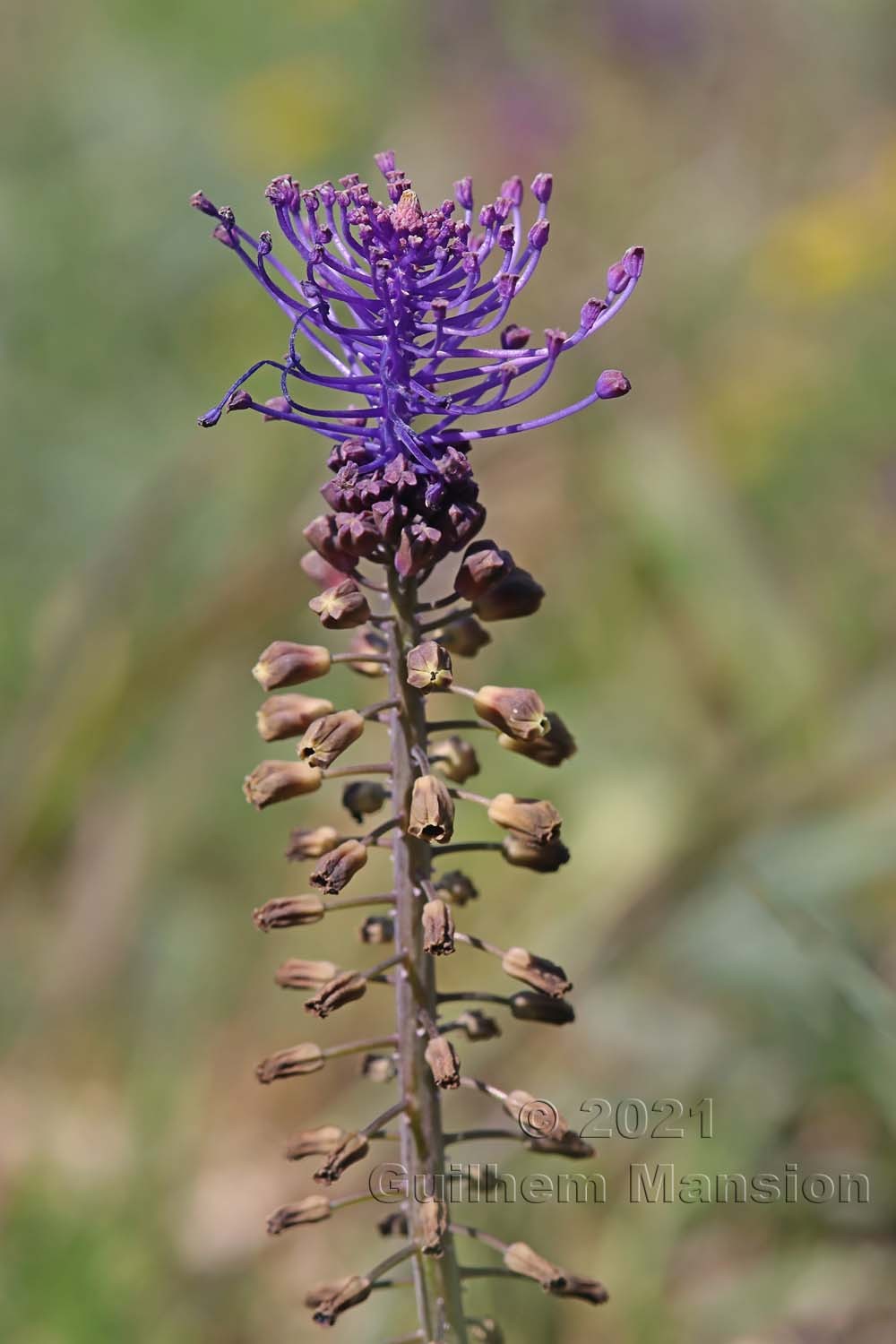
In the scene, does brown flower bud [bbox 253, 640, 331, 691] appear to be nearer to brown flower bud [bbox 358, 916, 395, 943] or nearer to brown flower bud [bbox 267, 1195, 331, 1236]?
brown flower bud [bbox 358, 916, 395, 943]

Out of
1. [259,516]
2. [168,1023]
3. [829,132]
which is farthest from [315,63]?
[168,1023]

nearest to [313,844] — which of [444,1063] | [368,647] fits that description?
[368,647]

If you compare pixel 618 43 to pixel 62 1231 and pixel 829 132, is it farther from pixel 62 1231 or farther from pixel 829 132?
pixel 62 1231

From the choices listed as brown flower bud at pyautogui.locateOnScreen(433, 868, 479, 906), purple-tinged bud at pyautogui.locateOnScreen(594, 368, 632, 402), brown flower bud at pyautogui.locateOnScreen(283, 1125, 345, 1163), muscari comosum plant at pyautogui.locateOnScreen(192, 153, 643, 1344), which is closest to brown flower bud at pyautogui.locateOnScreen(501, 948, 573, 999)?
muscari comosum plant at pyautogui.locateOnScreen(192, 153, 643, 1344)

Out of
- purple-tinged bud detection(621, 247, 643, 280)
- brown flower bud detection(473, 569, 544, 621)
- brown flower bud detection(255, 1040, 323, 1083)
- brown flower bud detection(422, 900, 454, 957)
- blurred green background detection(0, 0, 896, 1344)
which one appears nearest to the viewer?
brown flower bud detection(422, 900, 454, 957)

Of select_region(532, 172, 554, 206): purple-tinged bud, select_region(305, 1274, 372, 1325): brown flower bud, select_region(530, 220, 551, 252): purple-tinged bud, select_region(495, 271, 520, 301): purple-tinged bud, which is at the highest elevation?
select_region(532, 172, 554, 206): purple-tinged bud

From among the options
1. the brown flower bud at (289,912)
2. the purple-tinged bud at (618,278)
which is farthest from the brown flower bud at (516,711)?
the purple-tinged bud at (618,278)

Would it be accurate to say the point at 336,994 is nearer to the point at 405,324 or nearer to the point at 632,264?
the point at 405,324

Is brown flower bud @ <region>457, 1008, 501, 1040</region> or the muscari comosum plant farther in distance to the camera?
brown flower bud @ <region>457, 1008, 501, 1040</region>
